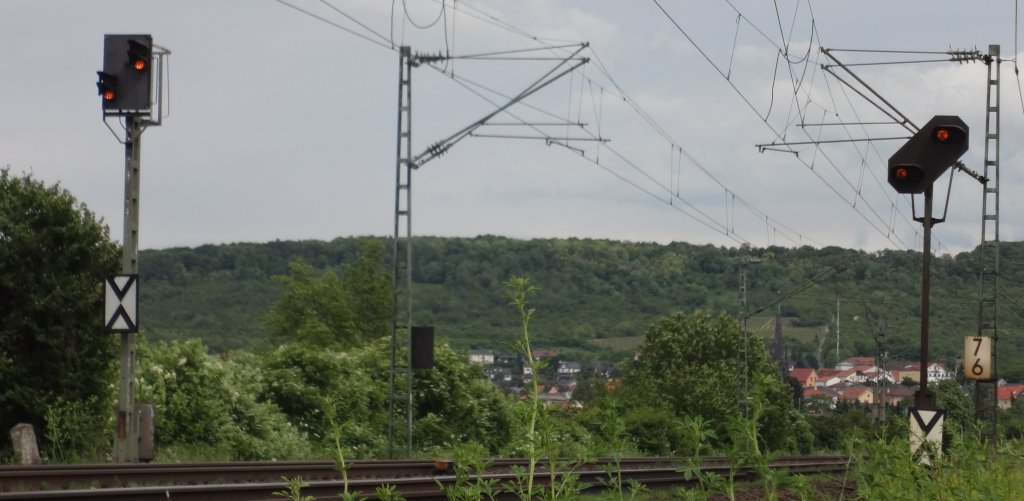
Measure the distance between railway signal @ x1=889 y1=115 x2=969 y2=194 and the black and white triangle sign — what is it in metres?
9.72

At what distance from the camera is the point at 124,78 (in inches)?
672

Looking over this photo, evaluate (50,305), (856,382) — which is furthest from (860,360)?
(50,305)

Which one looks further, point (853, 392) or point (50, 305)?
point (853, 392)

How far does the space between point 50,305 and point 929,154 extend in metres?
13.2

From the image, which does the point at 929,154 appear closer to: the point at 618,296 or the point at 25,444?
the point at 25,444

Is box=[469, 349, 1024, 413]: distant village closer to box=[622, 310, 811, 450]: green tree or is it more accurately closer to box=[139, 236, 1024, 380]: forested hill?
box=[139, 236, 1024, 380]: forested hill

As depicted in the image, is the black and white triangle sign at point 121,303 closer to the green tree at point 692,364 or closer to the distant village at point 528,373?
the distant village at point 528,373

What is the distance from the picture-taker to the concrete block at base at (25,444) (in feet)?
59.2

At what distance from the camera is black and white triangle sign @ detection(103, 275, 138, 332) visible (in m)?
17.3

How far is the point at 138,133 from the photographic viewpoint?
17.6m

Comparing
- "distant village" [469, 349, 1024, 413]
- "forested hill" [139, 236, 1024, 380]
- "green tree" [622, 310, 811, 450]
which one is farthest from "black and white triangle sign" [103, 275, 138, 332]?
"green tree" [622, 310, 811, 450]

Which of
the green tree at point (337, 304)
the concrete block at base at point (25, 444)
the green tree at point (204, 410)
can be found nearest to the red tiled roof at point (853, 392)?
the green tree at point (337, 304)

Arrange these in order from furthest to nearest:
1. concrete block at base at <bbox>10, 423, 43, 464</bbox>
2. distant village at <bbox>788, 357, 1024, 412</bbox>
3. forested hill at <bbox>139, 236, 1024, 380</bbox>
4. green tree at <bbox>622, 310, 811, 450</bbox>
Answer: green tree at <bbox>622, 310, 811, 450</bbox> < forested hill at <bbox>139, 236, 1024, 380</bbox> < distant village at <bbox>788, 357, 1024, 412</bbox> < concrete block at base at <bbox>10, 423, 43, 464</bbox>

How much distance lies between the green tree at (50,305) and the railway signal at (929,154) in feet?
39.7
